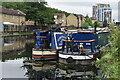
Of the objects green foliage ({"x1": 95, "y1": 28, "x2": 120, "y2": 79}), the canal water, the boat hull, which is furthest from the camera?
the boat hull

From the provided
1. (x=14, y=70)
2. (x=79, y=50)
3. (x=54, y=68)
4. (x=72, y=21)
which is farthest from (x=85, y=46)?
(x=72, y=21)

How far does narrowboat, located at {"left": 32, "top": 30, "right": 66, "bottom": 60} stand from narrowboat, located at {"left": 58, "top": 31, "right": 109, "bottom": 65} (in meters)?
1.03

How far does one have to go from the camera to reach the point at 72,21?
340 feet

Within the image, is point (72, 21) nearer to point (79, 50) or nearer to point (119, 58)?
point (79, 50)

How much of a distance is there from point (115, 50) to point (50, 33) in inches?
660

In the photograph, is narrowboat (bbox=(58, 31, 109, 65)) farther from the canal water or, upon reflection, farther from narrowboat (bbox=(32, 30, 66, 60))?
narrowboat (bbox=(32, 30, 66, 60))

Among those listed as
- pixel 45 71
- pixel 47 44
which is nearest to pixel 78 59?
pixel 45 71

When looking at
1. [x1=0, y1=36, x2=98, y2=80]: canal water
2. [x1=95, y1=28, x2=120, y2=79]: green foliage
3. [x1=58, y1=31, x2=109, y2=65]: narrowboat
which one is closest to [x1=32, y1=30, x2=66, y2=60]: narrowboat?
[x1=0, y1=36, x2=98, y2=80]: canal water

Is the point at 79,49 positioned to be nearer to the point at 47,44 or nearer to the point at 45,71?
the point at 45,71

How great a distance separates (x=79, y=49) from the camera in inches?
736

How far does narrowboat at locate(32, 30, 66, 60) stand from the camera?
1955cm

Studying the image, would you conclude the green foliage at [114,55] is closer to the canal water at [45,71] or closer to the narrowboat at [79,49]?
the canal water at [45,71]

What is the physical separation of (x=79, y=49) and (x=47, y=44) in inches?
190

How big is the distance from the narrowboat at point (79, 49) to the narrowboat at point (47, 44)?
3.38 feet
